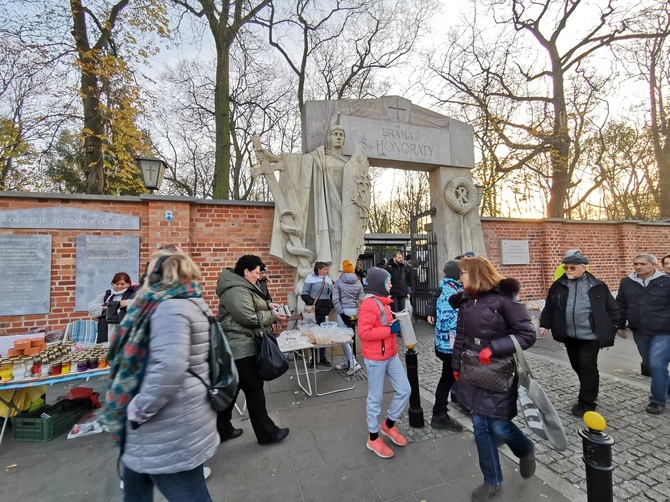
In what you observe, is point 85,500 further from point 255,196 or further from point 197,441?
point 255,196

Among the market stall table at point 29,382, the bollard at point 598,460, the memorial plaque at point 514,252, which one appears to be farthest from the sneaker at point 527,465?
the memorial plaque at point 514,252

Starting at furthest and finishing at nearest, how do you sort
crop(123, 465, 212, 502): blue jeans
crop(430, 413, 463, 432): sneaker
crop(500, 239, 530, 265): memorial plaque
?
crop(500, 239, 530, 265): memorial plaque, crop(430, 413, 463, 432): sneaker, crop(123, 465, 212, 502): blue jeans

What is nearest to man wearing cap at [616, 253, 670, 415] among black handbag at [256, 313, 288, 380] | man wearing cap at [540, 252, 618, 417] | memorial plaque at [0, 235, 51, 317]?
man wearing cap at [540, 252, 618, 417]

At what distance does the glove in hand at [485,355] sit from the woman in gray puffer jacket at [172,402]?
1798 millimetres

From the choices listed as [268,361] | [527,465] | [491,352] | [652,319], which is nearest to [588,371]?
[652,319]

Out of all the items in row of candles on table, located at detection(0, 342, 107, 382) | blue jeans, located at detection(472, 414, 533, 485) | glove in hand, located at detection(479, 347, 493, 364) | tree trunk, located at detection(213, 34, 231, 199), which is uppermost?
tree trunk, located at detection(213, 34, 231, 199)

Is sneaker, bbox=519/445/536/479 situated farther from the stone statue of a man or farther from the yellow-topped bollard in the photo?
the stone statue of a man

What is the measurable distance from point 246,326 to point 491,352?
203cm

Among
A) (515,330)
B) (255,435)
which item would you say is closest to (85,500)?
(255,435)

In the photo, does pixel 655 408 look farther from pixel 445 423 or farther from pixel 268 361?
pixel 268 361

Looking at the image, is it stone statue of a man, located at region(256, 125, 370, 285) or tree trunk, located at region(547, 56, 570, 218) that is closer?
stone statue of a man, located at region(256, 125, 370, 285)

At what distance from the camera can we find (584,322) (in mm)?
3674

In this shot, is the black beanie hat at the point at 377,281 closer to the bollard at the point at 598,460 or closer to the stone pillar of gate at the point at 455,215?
the bollard at the point at 598,460

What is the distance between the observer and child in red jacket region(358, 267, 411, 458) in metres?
2.94
